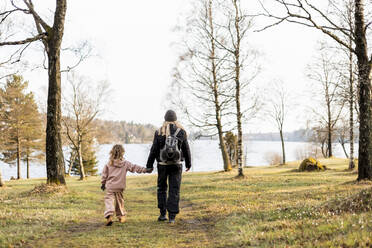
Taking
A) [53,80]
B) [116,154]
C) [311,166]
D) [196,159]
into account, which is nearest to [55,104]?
[53,80]

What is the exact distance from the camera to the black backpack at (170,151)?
7.53m

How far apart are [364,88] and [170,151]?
31.1ft

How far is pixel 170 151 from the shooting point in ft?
24.6

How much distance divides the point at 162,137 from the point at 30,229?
11.5 feet

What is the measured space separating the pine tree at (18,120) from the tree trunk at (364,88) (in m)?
36.5

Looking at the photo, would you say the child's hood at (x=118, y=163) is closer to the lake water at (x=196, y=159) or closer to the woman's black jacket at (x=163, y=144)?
the woman's black jacket at (x=163, y=144)

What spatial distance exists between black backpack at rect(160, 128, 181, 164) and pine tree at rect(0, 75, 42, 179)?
3532 centimetres

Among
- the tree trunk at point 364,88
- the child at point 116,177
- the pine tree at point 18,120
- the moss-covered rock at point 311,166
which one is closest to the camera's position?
the child at point 116,177

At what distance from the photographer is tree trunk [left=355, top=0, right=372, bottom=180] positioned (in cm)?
1271

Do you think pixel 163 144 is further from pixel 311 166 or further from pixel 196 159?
pixel 196 159

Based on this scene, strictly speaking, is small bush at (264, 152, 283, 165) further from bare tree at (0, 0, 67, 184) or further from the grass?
the grass

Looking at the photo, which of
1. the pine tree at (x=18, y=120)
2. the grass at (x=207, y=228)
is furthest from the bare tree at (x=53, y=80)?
the pine tree at (x=18, y=120)

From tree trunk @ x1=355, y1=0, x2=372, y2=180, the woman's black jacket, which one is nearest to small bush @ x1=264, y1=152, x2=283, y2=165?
tree trunk @ x1=355, y1=0, x2=372, y2=180

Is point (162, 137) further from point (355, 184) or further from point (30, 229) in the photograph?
point (355, 184)
